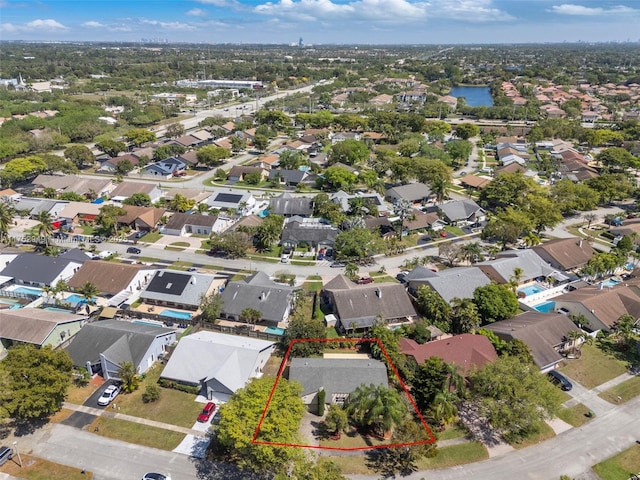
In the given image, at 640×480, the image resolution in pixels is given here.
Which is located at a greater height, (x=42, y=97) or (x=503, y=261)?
(x=42, y=97)

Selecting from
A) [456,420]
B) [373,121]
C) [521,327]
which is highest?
[373,121]

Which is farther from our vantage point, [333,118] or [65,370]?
[333,118]

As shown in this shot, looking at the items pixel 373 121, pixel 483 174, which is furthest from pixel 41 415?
pixel 373 121

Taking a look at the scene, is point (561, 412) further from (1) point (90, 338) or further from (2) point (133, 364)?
(1) point (90, 338)

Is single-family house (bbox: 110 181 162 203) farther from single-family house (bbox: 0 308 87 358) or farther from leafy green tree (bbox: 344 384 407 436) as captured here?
leafy green tree (bbox: 344 384 407 436)

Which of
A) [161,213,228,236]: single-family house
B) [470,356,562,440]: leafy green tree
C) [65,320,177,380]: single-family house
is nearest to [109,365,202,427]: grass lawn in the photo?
[65,320,177,380]: single-family house

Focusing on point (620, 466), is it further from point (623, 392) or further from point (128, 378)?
point (128, 378)

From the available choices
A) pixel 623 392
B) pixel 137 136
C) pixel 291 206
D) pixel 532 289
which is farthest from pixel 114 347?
pixel 137 136
